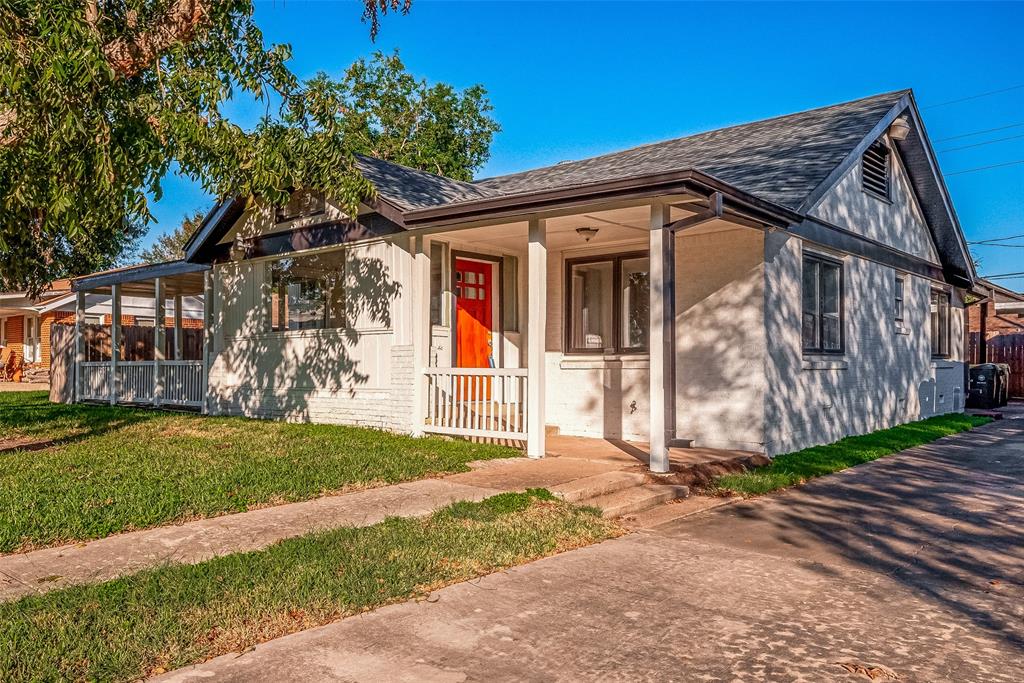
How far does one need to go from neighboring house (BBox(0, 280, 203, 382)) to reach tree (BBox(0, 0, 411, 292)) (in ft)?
63.3

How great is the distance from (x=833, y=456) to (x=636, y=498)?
4.01 meters

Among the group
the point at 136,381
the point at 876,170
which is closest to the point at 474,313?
the point at 876,170

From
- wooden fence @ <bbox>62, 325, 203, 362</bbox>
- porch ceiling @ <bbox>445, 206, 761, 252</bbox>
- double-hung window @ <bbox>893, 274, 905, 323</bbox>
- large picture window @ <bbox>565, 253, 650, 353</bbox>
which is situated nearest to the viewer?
porch ceiling @ <bbox>445, 206, 761, 252</bbox>

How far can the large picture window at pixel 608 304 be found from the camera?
11023mm

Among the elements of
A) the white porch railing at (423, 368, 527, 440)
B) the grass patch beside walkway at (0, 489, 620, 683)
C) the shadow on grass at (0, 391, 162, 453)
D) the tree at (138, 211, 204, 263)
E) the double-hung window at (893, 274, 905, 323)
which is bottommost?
the grass patch beside walkway at (0, 489, 620, 683)

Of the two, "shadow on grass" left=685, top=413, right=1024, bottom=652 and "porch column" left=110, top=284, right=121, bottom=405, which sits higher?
"porch column" left=110, top=284, right=121, bottom=405

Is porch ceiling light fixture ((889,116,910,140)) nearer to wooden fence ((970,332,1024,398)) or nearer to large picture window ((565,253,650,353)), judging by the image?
large picture window ((565,253,650,353))

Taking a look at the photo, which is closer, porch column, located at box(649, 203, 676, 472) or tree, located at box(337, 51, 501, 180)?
porch column, located at box(649, 203, 676, 472)

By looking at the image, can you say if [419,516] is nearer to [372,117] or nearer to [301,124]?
[301,124]

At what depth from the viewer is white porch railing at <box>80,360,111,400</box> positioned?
16.7 meters

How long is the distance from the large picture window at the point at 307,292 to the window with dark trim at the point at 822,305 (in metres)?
6.65

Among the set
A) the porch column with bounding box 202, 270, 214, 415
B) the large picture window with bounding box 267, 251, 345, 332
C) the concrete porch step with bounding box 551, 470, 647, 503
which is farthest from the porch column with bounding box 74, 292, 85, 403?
the concrete porch step with bounding box 551, 470, 647, 503

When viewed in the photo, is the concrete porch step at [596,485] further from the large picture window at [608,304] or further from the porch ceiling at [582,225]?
the large picture window at [608,304]

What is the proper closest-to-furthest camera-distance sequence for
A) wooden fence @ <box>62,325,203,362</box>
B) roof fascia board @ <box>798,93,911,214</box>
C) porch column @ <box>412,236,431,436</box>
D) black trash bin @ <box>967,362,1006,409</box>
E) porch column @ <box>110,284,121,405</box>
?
1. roof fascia board @ <box>798,93,911,214</box>
2. porch column @ <box>412,236,431,436</box>
3. porch column @ <box>110,284,121,405</box>
4. black trash bin @ <box>967,362,1006,409</box>
5. wooden fence @ <box>62,325,203,362</box>
